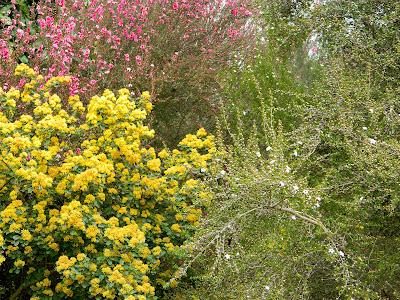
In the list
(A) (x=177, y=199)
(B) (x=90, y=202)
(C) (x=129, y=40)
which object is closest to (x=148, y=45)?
(C) (x=129, y=40)

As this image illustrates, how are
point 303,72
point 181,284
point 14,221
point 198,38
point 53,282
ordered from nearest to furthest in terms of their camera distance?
point 14,221 < point 53,282 < point 181,284 < point 198,38 < point 303,72

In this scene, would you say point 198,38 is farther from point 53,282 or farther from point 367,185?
point 53,282

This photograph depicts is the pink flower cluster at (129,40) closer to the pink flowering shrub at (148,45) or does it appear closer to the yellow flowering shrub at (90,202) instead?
the pink flowering shrub at (148,45)

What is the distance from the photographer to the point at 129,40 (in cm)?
657

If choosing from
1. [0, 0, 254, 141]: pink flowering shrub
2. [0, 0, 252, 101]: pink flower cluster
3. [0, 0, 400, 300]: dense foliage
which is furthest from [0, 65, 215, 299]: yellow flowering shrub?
[0, 0, 254, 141]: pink flowering shrub

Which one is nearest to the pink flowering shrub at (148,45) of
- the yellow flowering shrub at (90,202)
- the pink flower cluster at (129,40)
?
the pink flower cluster at (129,40)

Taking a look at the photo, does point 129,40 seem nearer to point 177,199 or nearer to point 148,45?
point 148,45

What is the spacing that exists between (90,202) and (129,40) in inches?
118

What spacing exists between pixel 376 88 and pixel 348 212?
1454mm

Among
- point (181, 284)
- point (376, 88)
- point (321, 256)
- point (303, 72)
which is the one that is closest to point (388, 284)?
point (321, 256)

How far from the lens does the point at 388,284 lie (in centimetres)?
442

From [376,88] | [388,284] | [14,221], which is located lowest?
[388,284]

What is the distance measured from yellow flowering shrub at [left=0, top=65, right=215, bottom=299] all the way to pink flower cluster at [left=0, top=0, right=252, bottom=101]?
124cm

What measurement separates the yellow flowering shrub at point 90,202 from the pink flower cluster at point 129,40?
1242 millimetres
